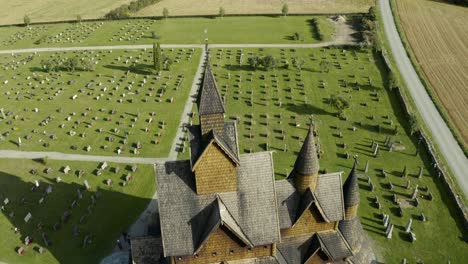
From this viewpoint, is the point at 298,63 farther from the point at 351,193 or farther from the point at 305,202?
the point at 305,202

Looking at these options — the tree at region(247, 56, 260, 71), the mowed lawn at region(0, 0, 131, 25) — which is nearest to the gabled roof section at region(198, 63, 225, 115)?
the tree at region(247, 56, 260, 71)

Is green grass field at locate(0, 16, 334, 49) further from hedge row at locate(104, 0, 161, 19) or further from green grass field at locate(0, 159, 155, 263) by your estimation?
green grass field at locate(0, 159, 155, 263)

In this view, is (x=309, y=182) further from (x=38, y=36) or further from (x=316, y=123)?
(x=38, y=36)

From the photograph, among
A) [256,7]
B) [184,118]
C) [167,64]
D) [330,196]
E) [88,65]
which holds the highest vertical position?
[256,7]

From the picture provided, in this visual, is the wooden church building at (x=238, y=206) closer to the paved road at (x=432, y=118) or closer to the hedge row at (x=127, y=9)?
the paved road at (x=432, y=118)

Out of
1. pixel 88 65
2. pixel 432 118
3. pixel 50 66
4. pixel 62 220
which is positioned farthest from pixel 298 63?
pixel 62 220

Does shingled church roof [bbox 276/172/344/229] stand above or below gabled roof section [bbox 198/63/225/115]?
below
